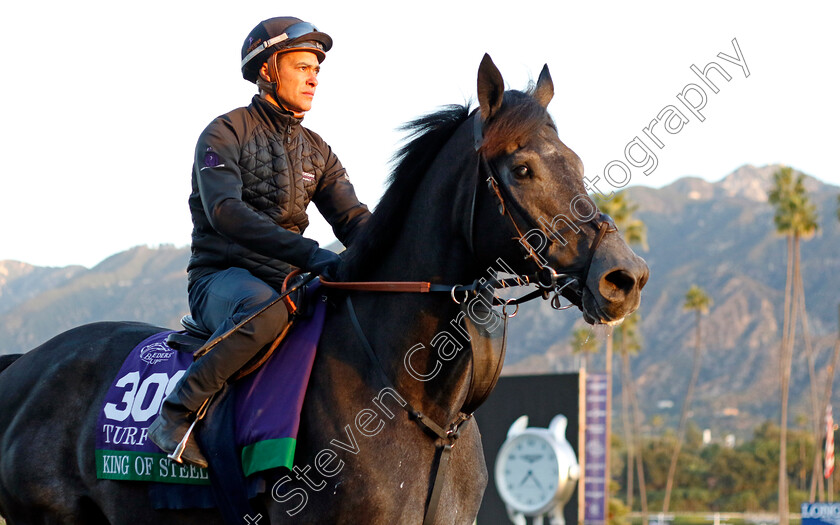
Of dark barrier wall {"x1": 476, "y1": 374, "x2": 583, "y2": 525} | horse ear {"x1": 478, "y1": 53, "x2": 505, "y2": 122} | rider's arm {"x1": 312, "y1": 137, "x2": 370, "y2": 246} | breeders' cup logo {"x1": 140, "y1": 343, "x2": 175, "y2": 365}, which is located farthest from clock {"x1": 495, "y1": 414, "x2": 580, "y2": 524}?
horse ear {"x1": 478, "y1": 53, "x2": 505, "y2": 122}

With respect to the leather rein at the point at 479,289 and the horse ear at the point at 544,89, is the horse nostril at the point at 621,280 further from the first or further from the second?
the horse ear at the point at 544,89

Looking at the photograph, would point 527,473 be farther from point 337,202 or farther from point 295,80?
point 295,80

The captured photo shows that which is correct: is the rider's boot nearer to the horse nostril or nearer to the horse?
the horse

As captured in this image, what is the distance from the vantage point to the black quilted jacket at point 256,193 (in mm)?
4711

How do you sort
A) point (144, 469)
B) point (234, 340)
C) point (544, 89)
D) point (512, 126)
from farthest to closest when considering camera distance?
point (144, 469) < point (544, 89) < point (234, 340) < point (512, 126)

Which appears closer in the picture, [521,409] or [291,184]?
[291,184]

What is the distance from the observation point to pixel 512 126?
4.22 m

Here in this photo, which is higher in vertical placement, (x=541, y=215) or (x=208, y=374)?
(x=541, y=215)

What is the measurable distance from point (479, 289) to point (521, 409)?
585 inches

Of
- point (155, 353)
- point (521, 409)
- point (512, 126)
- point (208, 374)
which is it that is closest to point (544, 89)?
point (512, 126)

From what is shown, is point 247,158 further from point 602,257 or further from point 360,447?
point 602,257

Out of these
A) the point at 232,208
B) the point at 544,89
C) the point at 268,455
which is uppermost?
the point at 544,89

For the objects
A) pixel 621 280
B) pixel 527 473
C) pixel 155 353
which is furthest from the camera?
pixel 527 473

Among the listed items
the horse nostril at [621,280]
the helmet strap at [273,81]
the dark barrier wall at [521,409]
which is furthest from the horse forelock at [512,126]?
the dark barrier wall at [521,409]
